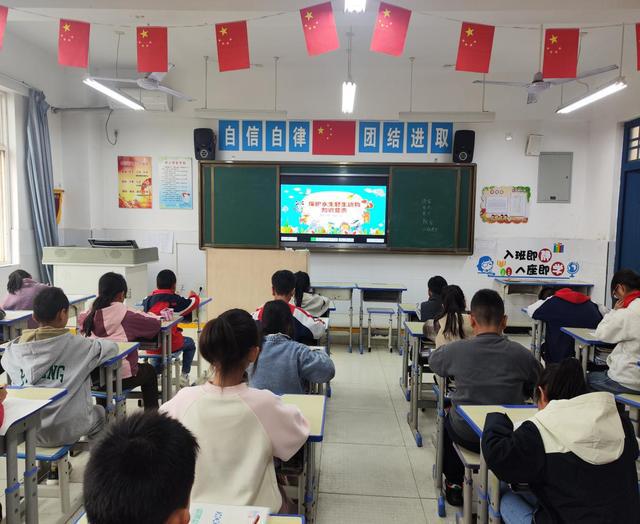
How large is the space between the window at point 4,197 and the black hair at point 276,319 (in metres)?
4.71

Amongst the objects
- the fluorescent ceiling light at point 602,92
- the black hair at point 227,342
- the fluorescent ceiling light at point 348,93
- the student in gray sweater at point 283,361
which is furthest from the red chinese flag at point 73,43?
the fluorescent ceiling light at point 602,92

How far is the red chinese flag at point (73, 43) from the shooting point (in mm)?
3252

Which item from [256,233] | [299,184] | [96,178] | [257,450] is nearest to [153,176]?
[96,178]

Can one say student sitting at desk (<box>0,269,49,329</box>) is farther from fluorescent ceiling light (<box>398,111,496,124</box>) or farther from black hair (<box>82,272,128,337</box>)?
fluorescent ceiling light (<box>398,111,496,124</box>)

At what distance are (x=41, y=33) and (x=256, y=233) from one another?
11.2 ft

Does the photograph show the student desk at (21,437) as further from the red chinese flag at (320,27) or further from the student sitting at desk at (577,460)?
the red chinese flag at (320,27)

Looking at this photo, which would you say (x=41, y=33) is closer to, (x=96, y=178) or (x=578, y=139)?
(x=96, y=178)

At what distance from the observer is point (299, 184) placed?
6.37 m

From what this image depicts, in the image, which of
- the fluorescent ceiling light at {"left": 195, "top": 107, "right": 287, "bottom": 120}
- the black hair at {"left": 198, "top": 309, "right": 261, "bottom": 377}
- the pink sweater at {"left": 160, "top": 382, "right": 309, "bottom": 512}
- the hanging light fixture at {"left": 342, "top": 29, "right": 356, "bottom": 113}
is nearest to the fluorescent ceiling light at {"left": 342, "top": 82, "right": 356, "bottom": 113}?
the hanging light fixture at {"left": 342, "top": 29, "right": 356, "bottom": 113}

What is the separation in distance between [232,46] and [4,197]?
3.79 m

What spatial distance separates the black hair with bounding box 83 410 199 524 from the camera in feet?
2.18

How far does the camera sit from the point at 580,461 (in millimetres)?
1214

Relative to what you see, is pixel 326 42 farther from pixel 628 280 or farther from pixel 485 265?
pixel 485 265

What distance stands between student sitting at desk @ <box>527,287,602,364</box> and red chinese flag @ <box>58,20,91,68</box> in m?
4.11
